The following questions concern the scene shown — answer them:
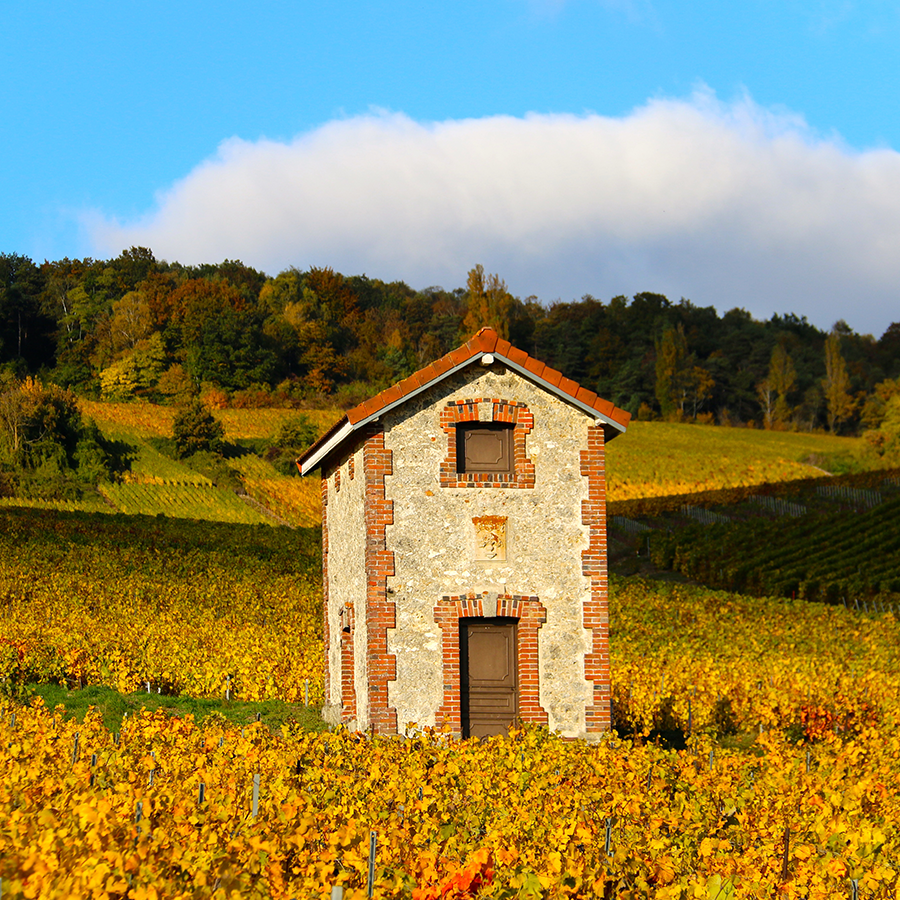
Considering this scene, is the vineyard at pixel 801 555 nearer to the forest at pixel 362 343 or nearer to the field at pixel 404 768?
the field at pixel 404 768

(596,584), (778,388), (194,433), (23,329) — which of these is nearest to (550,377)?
(596,584)

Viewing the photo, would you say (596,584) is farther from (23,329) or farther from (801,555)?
(23,329)

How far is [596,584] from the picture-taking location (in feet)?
46.9

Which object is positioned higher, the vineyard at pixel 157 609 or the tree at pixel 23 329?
the tree at pixel 23 329

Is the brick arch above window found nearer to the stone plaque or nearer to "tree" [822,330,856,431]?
the stone plaque

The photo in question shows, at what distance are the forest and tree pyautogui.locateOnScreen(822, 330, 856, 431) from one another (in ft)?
0.49

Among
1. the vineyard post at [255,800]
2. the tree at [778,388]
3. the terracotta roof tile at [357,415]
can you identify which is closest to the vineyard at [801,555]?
the terracotta roof tile at [357,415]

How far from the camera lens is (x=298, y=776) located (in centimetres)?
998

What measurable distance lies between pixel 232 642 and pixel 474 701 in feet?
26.2

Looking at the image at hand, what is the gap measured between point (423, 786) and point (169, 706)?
371 inches

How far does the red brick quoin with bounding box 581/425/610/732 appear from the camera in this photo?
46.1ft

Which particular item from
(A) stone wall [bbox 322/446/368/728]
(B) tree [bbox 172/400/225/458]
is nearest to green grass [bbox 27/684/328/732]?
(A) stone wall [bbox 322/446/368/728]

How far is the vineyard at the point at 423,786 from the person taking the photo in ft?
20.3

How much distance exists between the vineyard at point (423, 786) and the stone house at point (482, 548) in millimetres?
1006
